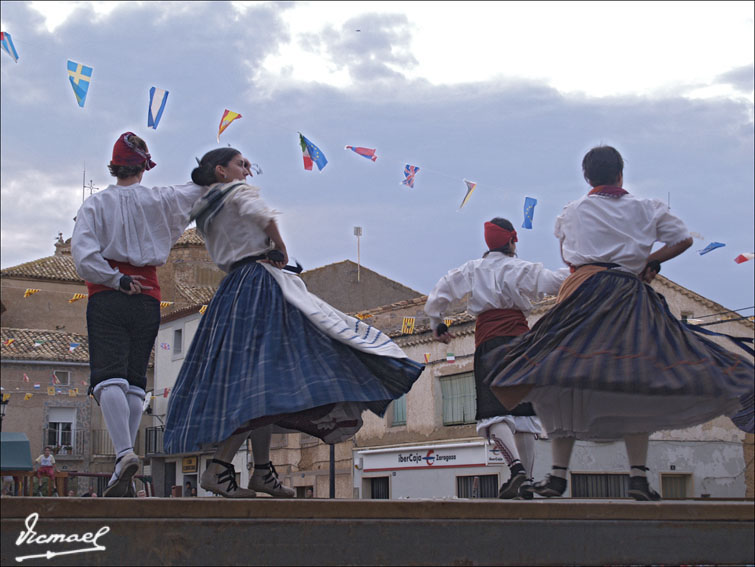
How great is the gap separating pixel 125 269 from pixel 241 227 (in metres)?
0.60

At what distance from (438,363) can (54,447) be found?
17.4m

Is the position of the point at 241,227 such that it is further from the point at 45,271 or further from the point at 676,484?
the point at 45,271

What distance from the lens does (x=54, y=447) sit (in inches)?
1330

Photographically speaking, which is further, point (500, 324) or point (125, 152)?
point (500, 324)

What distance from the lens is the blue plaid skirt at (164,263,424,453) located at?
402 cm

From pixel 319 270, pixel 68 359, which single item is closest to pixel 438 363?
pixel 319 270

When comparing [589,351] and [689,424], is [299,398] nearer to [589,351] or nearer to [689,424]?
[589,351]

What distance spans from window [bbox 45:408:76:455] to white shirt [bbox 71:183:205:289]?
31.6 meters

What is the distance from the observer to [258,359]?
4.18 metres

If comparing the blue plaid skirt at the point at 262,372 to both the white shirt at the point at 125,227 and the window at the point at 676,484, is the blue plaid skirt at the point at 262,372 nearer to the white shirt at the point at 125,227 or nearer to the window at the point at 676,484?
the white shirt at the point at 125,227

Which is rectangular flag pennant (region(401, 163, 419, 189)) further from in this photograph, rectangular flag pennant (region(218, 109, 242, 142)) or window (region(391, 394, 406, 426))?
window (region(391, 394, 406, 426))

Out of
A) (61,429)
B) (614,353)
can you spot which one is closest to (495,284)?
(614,353)

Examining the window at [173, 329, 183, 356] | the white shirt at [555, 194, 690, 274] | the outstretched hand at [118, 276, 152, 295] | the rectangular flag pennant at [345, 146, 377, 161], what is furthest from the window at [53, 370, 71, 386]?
the white shirt at [555, 194, 690, 274]

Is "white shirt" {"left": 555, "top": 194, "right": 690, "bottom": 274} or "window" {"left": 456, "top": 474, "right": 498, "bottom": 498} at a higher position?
"white shirt" {"left": 555, "top": 194, "right": 690, "bottom": 274}
